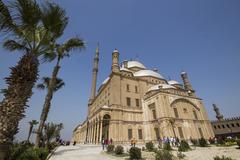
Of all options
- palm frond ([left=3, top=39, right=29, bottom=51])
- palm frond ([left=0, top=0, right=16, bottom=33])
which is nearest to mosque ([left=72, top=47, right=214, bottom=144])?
palm frond ([left=3, top=39, right=29, bottom=51])

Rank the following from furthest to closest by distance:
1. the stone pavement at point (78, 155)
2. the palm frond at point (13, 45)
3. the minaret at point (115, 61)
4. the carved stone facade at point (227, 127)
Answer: the carved stone facade at point (227, 127)
the minaret at point (115, 61)
the stone pavement at point (78, 155)
the palm frond at point (13, 45)

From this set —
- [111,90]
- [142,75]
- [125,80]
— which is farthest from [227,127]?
A: [111,90]

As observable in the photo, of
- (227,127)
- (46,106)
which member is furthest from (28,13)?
(227,127)

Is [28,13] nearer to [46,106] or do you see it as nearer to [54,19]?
[54,19]

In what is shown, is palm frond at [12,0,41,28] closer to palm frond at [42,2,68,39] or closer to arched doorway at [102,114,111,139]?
palm frond at [42,2,68,39]

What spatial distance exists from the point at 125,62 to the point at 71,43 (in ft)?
97.5

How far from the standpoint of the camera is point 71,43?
37.8 feet

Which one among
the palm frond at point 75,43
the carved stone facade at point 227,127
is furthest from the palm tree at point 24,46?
the carved stone facade at point 227,127

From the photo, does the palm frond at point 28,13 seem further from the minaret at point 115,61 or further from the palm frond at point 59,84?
the minaret at point 115,61

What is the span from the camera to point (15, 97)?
556 cm

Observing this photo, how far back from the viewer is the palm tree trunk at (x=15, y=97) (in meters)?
5.02

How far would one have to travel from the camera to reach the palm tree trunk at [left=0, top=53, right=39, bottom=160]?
16.5 feet

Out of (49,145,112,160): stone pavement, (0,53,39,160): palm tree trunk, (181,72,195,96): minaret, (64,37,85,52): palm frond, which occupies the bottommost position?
(49,145,112,160): stone pavement

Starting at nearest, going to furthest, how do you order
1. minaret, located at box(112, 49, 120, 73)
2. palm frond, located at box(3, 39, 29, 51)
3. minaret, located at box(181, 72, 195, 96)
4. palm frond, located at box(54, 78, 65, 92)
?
palm frond, located at box(3, 39, 29, 51), palm frond, located at box(54, 78, 65, 92), minaret, located at box(112, 49, 120, 73), minaret, located at box(181, 72, 195, 96)
